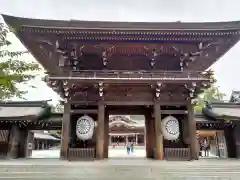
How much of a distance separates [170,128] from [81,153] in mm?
4877

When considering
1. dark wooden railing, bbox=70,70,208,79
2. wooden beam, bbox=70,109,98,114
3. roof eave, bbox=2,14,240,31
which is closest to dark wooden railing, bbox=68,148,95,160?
wooden beam, bbox=70,109,98,114

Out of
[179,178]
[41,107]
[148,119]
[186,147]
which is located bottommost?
[179,178]

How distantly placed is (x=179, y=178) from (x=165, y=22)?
24.2 feet

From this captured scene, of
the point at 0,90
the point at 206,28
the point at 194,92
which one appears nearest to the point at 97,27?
the point at 206,28

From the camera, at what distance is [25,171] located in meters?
8.98

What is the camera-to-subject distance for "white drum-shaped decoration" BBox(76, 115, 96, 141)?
464 inches

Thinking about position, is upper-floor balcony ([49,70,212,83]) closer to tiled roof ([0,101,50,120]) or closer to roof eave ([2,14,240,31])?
roof eave ([2,14,240,31])

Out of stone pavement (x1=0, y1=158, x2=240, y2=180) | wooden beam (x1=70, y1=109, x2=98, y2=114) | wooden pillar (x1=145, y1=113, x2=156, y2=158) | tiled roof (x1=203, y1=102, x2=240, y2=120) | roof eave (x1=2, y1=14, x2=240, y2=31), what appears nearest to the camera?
stone pavement (x1=0, y1=158, x2=240, y2=180)

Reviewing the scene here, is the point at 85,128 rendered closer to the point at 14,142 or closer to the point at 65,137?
the point at 65,137

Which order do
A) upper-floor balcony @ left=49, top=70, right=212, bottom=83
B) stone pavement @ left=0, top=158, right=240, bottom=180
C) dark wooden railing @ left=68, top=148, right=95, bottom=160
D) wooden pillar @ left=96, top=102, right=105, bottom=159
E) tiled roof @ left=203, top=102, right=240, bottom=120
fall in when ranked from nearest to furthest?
stone pavement @ left=0, top=158, right=240, bottom=180 < upper-floor balcony @ left=49, top=70, right=212, bottom=83 < wooden pillar @ left=96, top=102, right=105, bottom=159 < dark wooden railing @ left=68, top=148, right=95, bottom=160 < tiled roof @ left=203, top=102, right=240, bottom=120

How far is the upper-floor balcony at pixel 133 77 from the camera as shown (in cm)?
1094

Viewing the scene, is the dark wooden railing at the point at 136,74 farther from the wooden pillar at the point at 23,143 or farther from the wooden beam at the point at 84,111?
the wooden pillar at the point at 23,143

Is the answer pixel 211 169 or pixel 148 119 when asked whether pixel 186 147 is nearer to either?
pixel 148 119

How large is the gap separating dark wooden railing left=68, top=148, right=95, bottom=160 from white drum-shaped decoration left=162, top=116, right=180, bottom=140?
3.96 m
